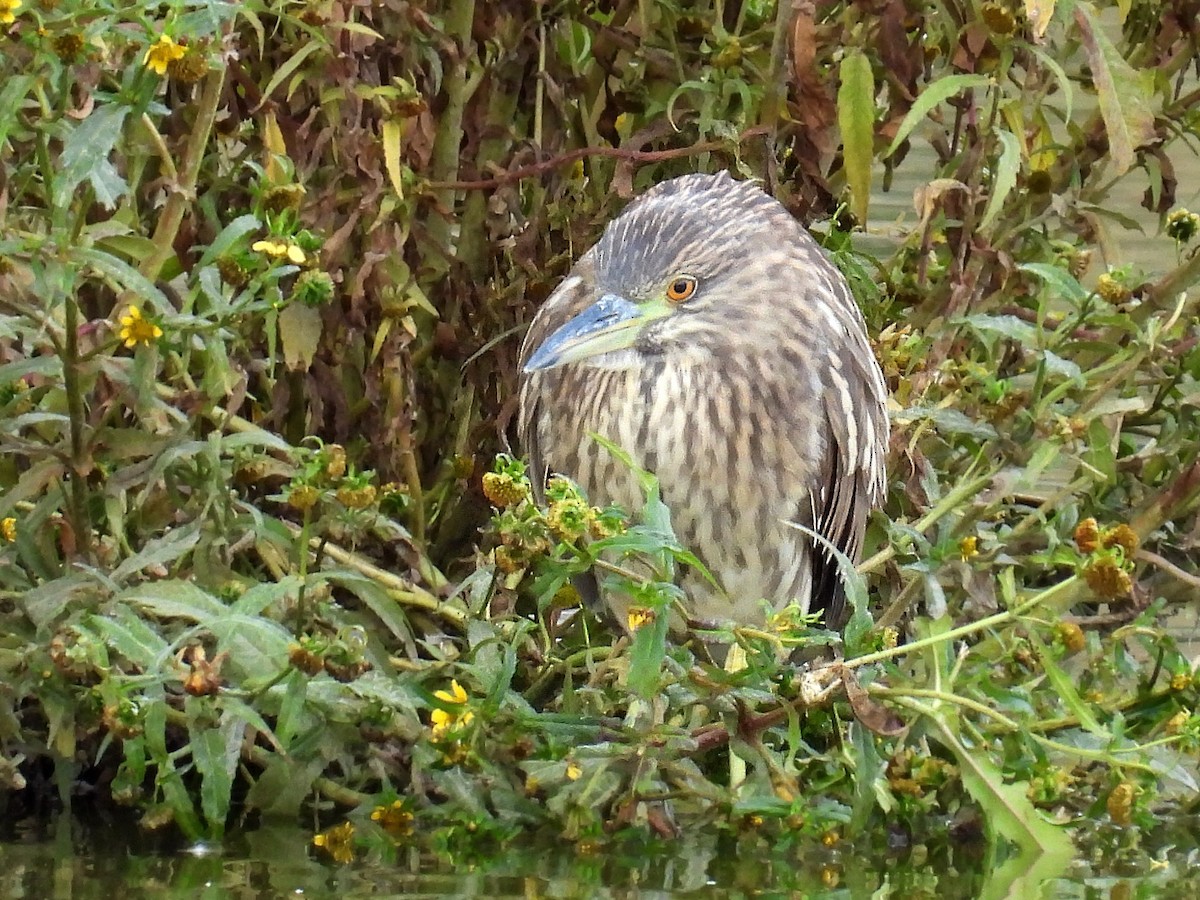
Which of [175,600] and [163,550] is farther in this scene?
[163,550]

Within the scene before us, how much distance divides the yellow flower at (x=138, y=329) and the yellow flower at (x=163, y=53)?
15.4 inches

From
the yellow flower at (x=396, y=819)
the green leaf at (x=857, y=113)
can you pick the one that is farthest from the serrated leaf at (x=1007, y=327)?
the yellow flower at (x=396, y=819)

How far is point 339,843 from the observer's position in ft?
11.4

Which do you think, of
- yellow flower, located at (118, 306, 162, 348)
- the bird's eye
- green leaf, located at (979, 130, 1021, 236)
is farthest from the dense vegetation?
the bird's eye

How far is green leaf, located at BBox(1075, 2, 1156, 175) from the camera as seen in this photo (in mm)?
3934

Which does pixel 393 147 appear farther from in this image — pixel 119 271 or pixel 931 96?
pixel 931 96

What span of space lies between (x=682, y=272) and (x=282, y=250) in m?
0.96

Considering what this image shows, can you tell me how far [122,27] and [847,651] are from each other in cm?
140

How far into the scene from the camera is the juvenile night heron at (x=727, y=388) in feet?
13.3

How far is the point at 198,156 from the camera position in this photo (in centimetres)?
362

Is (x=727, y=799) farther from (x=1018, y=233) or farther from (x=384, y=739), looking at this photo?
(x=1018, y=233)

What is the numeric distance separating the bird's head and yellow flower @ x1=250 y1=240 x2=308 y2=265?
0.62 metres

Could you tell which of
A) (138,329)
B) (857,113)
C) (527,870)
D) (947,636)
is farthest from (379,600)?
(857,113)

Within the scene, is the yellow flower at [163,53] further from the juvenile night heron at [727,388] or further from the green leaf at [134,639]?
the juvenile night heron at [727,388]
